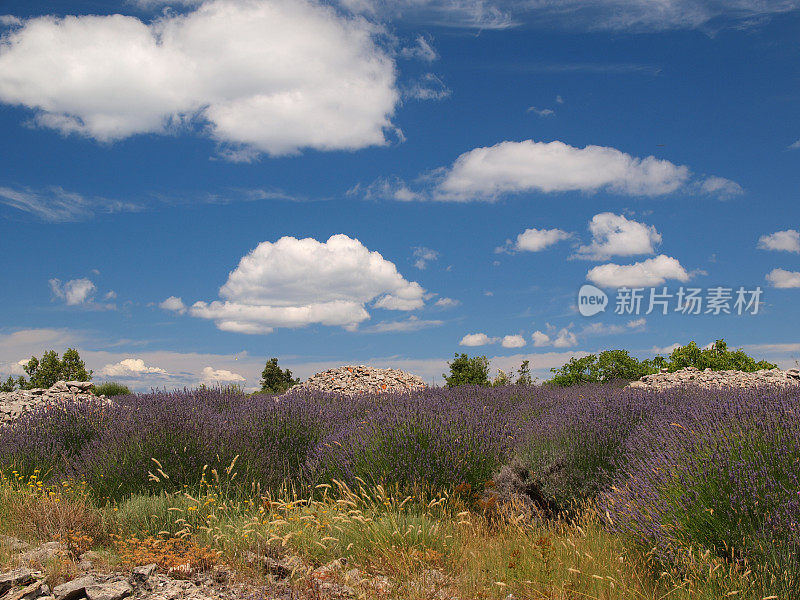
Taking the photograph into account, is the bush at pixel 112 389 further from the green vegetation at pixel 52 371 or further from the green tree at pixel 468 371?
the green tree at pixel 468 371

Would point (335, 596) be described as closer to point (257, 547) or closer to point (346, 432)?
point (257, 547)

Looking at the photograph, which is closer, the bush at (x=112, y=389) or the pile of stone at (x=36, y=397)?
the pile of stone at (x=36, y=397)

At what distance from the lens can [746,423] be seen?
4.33 meters

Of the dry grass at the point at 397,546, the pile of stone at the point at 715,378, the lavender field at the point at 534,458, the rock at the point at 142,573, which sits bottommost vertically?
the rock at the point at 142,573

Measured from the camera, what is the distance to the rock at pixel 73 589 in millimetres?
3812

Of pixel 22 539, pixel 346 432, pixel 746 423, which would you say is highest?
pixel 746 423

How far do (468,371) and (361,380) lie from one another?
12.3 ft

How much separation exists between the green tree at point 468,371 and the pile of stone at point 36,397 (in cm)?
1083

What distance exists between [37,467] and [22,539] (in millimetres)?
2528

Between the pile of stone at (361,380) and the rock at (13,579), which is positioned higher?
the pile of stone at (361,380)

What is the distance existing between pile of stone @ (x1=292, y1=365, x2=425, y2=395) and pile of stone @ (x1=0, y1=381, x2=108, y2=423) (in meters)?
5.94

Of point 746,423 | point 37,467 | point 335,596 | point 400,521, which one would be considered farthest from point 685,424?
point 37,467

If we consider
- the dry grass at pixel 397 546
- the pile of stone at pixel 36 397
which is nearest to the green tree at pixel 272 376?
the pile of stone at pixel 36 397

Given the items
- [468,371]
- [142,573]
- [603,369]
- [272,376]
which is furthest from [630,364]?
[142,573]
